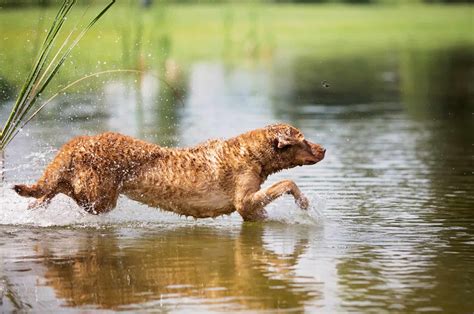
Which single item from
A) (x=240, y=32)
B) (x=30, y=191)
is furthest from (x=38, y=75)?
(x=240, y=32)

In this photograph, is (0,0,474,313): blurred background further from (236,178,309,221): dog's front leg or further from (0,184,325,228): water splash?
(236,178,309,221): dog's front leg

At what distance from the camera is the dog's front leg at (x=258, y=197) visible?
1111 cm

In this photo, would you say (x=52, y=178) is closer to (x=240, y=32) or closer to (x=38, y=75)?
(x=38, y=75)

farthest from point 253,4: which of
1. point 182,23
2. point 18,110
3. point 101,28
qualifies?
point 18,110

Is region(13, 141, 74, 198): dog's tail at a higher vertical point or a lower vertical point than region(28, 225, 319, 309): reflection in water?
higher

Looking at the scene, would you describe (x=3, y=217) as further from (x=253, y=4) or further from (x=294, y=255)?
(x=253, y=4)

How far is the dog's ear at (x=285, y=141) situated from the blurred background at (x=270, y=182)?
0.63 metres

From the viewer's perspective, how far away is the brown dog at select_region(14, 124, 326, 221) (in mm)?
11039

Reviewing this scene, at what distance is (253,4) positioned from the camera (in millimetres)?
44531

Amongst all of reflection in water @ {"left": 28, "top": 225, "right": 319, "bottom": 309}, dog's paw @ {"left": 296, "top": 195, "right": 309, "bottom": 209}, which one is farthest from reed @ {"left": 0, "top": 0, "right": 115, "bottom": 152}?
dog's paw @ {"left": 296, "top": 195, "right": 309, "bottom": 209}

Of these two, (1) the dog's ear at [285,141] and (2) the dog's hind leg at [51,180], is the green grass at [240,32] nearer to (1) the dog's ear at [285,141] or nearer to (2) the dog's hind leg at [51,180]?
(2) the dog's hind leg at [51,180]

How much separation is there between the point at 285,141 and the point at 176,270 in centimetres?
220

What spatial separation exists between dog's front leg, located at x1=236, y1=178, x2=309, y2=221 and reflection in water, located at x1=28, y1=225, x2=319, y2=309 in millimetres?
161

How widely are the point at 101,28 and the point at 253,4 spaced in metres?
10.3
